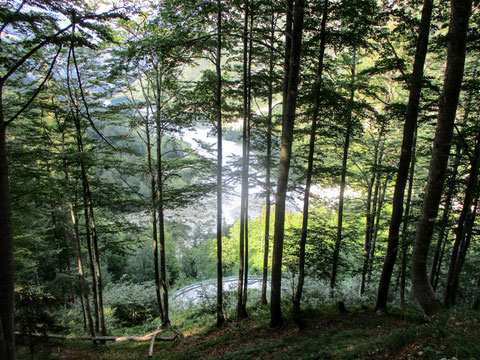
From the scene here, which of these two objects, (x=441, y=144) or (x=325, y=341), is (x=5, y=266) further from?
(x=441, y=144)

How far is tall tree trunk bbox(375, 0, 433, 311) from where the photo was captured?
203 inches

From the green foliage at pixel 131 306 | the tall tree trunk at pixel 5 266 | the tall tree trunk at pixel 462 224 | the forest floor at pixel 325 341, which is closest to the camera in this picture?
the tall tree trunk at pixel 5 266

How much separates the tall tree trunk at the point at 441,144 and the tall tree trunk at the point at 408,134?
1010 mm

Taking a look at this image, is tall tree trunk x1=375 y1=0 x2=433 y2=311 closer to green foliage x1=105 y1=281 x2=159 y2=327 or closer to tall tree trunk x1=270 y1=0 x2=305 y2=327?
tall tree trunk x1=270 y1=0 x2=305 y2=327

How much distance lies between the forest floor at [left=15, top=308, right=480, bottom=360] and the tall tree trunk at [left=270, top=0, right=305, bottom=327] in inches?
41.2

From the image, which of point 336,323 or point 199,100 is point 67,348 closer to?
point 336,323

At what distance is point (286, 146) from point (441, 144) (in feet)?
9.41

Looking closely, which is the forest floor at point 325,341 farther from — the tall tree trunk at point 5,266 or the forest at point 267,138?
the tall tree trunk at point 5,266

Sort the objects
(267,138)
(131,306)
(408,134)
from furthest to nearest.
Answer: (131,306) < (267,138) < (408,134)

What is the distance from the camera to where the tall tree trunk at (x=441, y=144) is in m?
3.66

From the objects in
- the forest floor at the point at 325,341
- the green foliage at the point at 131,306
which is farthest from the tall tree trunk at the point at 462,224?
the green foliage at the point at 131,306

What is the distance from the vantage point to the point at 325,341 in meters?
4.92

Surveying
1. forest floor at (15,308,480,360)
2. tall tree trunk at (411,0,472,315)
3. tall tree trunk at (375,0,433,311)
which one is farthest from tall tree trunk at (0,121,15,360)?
tall tree trunk at (375,0,433,311)

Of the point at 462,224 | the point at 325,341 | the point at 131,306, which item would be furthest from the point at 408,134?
the point at 131,306
